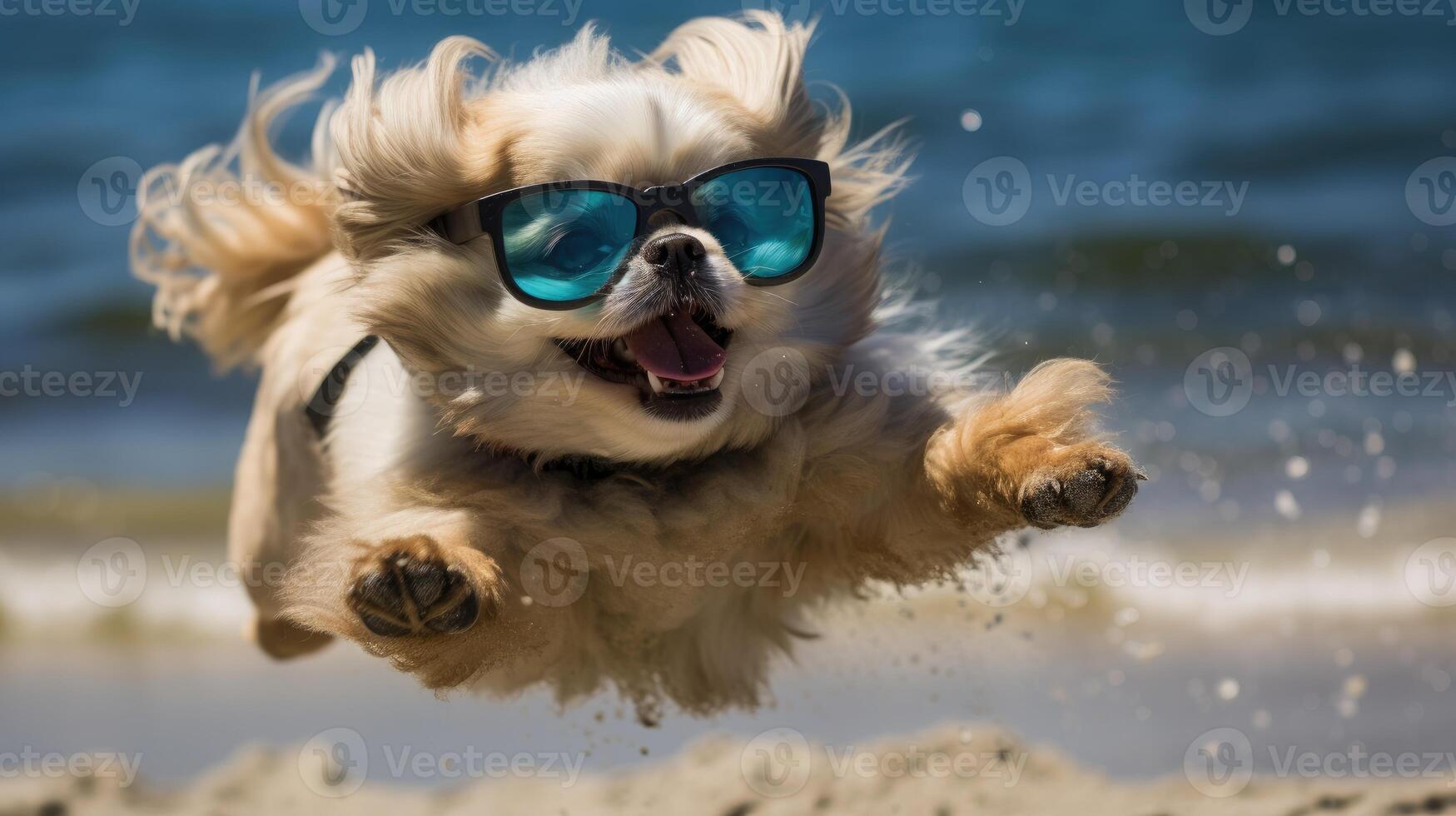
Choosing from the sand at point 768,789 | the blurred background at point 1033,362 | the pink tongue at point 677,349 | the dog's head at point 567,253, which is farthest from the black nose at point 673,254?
the sand at point 768,789

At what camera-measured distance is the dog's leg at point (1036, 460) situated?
A: 2.67m

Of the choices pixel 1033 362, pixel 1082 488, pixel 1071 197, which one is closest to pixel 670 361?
pixel 1082 488

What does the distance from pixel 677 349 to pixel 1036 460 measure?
760mm

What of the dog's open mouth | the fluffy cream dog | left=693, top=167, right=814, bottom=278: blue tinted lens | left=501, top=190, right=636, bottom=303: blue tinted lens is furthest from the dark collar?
left=693, top=167, right=814, bottom=278: blue tinted lens

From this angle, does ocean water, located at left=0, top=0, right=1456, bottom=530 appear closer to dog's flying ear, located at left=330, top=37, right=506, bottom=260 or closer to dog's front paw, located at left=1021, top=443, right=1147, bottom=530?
dog's flying ear, located at left=330, top=37, right=506, bottom=260

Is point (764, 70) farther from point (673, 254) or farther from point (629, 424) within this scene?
point (629, 424)

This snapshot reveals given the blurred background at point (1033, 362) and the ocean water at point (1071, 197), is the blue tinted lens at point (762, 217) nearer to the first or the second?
the blurred background at point (1033, 362)

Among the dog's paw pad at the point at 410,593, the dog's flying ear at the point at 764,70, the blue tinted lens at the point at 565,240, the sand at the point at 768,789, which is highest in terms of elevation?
the dog's flying ear at the point at 764,70

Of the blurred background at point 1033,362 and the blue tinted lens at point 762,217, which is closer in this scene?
the blue tinted lens at point 762,217

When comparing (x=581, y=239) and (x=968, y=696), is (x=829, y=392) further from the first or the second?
(x=968, y=696)

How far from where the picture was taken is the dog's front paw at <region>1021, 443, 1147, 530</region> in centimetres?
266

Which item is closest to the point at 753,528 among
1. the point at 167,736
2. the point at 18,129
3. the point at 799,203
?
the point at 799,203

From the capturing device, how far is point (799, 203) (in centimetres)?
297

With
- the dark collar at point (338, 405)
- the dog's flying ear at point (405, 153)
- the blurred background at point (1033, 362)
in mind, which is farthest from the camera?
the blurred background at point (1033, 362)
